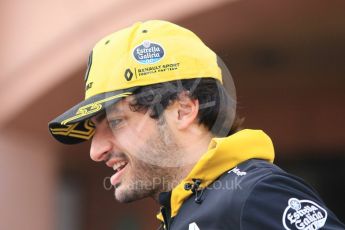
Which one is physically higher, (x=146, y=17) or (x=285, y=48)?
(x=146, y=17)

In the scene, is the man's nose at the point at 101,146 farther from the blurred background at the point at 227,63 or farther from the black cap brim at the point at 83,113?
the blurred background at the point at 227,63

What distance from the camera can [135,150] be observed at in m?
2.28

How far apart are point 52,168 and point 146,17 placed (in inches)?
110

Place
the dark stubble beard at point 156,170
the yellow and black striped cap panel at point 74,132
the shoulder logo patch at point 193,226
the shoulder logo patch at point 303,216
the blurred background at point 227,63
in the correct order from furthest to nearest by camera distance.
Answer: the blurred background at point 227,63, the yellow and black striped cap panel at point 74,132, the dark stubble beard at point 156,170, the shoulder logo patch at point 193,226, the shoulder logo patch at point 303,216

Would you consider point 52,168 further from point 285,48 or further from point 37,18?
point 285,48

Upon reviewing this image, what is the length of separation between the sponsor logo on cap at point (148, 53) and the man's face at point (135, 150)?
126mm

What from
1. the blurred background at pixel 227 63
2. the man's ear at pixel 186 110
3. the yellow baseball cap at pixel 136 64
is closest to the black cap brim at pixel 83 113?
the yellow baseball cap at pixel 136 64

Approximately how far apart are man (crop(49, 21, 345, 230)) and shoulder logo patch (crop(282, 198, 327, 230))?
8.3 inches

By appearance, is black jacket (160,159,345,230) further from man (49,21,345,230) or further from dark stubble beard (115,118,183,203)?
dark stubble beard (115,118,183,203)

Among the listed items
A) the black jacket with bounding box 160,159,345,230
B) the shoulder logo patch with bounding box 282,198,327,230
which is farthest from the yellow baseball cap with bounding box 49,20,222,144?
the shoulder logo patch with bounding box 282,198,327,230

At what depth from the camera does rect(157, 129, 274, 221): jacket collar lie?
81.0 inches

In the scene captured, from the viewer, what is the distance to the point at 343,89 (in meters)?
6.36

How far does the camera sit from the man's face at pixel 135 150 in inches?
88.4

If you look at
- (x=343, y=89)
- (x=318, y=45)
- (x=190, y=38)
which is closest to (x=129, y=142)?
(x=190, y=38)
